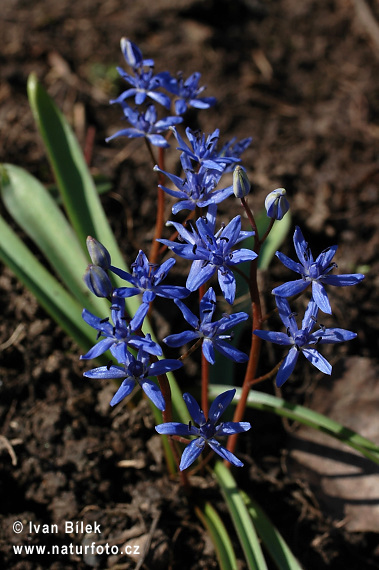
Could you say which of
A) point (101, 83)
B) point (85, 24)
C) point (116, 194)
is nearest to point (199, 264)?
point (116, 194)

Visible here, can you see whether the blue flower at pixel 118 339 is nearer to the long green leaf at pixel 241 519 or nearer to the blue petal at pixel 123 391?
the blue petal at pixel 123 391

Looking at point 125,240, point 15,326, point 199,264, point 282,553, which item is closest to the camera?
point 199,264

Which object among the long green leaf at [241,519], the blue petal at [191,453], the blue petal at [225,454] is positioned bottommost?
the long green leaf at [241,519]

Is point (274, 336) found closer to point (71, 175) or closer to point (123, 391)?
point (123, 391)

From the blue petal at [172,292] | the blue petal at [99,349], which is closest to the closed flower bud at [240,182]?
the blue petal at [172,292]

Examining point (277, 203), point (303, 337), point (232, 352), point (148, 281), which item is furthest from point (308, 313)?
point (148, 281)

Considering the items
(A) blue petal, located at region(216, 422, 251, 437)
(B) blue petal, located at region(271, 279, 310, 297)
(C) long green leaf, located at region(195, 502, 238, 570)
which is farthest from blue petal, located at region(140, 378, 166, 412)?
(C) long green leaf, located at region(195, 502, 238, 570)

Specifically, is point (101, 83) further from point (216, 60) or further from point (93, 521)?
point (93, 521)
